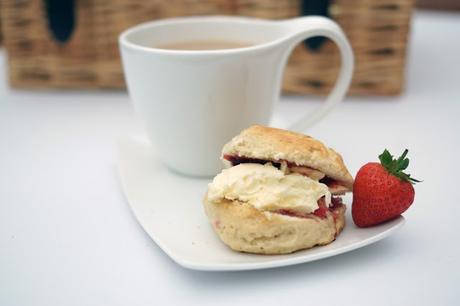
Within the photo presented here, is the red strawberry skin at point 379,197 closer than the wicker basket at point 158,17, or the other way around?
the red strawberry skin at point 379,197

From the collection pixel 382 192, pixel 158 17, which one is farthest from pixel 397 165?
pixel 158 17

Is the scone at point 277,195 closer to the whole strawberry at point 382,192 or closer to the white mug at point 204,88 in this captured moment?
the whole strawberry at point 382,192

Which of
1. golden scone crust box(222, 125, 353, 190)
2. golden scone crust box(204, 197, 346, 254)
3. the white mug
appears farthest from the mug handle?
golden scone crust box(204, 197, 346, 254)

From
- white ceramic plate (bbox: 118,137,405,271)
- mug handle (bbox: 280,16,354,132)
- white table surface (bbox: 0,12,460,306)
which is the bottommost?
white table surface (bbox: 0,12,460,306)

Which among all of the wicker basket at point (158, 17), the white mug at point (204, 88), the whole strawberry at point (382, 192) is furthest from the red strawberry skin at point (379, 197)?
the wicker basket at point (158, 17)

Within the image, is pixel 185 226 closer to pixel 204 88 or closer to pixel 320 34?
pixel 204 88

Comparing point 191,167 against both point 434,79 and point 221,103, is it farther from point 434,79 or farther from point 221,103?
point 434,79

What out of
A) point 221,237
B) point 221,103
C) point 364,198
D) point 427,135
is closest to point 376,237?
point 364,198

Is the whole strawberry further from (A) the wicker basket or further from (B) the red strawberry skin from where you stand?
(A) the wicker basket
